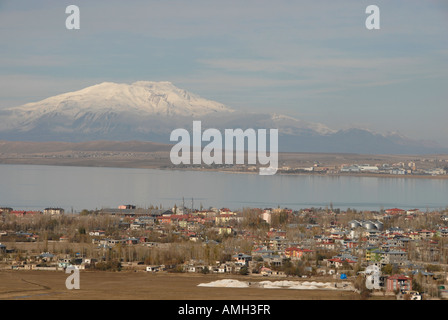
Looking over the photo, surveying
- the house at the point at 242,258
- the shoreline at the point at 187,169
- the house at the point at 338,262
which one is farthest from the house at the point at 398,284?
the shoreline at the point at 187,169

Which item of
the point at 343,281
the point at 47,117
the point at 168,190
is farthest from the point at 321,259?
the point at 47,117

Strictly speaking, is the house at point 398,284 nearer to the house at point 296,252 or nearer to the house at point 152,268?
the house at point 296,252

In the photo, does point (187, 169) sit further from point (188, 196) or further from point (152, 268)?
point (152, 268)

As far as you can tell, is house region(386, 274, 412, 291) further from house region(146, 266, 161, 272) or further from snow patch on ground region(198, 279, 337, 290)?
house region(146, 266, 161, 272)

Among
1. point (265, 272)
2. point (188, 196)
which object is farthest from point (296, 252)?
point (188, 196)

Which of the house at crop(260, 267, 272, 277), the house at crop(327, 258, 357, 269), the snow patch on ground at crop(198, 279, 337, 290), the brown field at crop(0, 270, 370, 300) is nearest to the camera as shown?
the brown field at crop(0, 270, 370, 300)

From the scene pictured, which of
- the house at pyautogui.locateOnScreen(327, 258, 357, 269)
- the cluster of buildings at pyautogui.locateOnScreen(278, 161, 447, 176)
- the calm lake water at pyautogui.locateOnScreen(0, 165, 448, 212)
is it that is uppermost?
the cluster of buildings at pyautogui.locateOnScreen(278, 161, 447, 176)

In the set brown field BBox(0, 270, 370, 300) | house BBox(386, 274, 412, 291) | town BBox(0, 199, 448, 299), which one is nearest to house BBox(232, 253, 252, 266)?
town BBox(0, 199, 448, 299)
